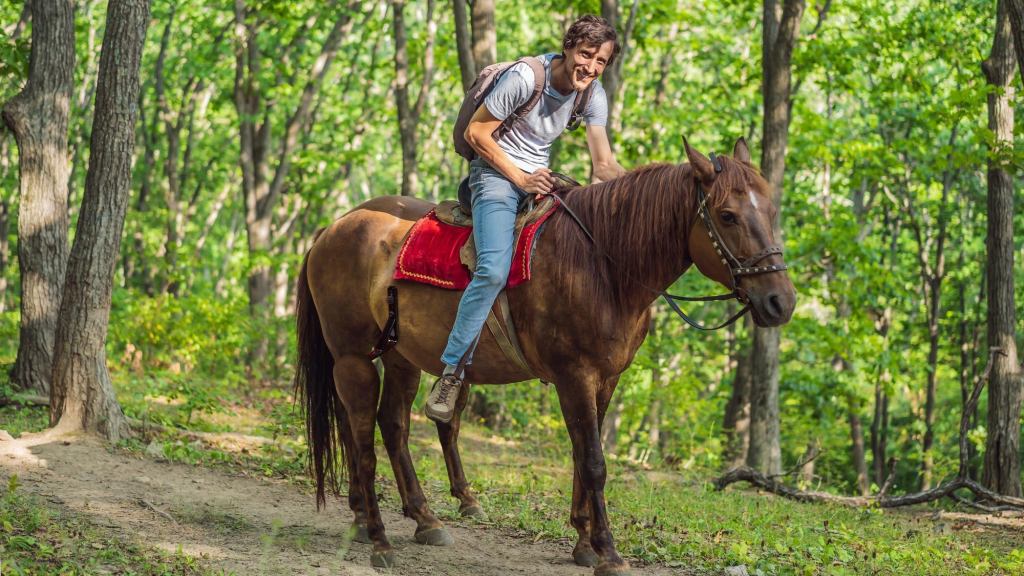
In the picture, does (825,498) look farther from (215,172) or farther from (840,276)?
(215,172)

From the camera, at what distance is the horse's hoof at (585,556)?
583 centimetres

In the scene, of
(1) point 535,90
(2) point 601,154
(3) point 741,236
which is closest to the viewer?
(3) point 741,236

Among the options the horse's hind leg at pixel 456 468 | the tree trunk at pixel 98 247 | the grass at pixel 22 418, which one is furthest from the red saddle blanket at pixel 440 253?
the grass at pixel 22 418

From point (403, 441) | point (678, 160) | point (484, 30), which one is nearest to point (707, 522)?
point (403, 441)

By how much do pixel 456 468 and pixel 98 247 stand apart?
373cm

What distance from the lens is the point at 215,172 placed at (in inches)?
1183

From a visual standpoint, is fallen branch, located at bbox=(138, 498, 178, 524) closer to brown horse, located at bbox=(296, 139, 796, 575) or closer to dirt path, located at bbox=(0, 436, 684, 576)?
→ dirt path, located at bbox=(0, 436, 684, 576)

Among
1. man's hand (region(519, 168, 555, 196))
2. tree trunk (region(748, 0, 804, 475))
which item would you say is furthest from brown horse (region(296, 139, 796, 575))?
tree trunk (region(748, 0, 804, 475))

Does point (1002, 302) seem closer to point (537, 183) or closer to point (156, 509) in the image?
point (537, 183)

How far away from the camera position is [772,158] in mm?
11648

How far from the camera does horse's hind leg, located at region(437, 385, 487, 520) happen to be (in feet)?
23.0

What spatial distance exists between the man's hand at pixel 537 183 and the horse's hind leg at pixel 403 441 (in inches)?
70.1

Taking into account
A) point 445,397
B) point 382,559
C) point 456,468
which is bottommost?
point 382,559

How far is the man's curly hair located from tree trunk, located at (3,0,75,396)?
6.39 m
